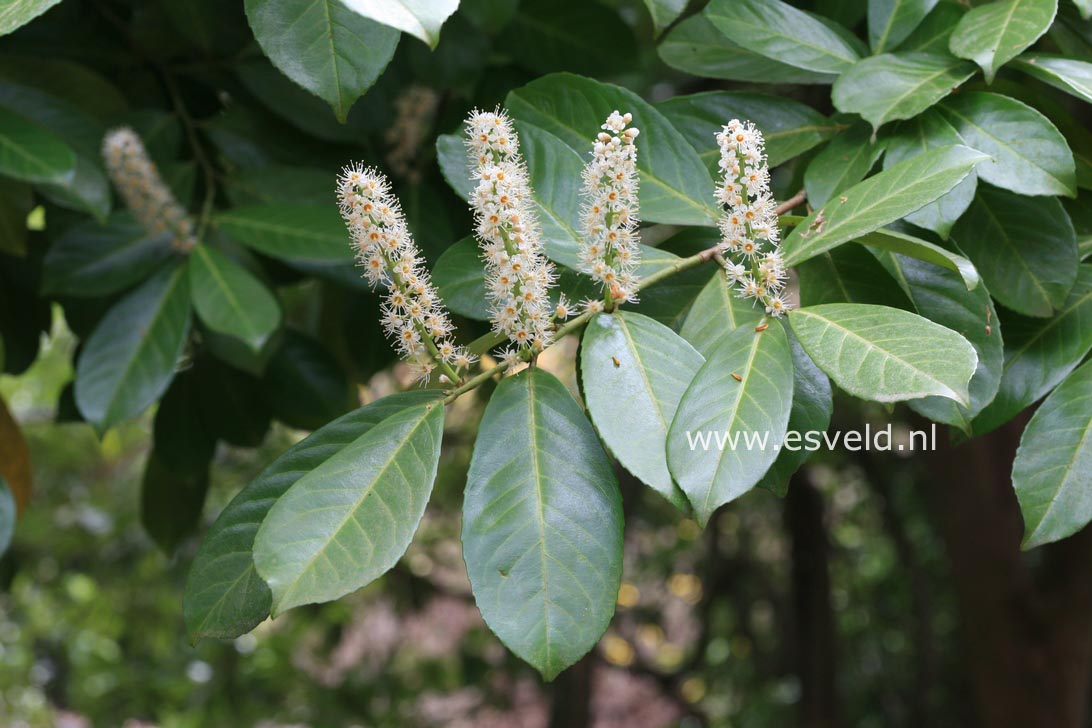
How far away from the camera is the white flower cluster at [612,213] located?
0.60 metres

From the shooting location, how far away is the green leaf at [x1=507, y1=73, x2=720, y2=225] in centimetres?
72

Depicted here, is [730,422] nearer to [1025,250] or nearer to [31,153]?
[1025,250]

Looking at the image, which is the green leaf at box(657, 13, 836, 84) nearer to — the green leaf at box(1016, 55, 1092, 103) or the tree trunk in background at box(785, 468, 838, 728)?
the green leaf at box(1016, 55, 1092, 103)

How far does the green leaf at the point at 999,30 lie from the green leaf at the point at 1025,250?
10cm

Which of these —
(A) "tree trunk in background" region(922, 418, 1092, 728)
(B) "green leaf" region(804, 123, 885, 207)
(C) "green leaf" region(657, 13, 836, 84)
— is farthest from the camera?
(A) "tree trunk in background" region(922, 418, 1092, 728)

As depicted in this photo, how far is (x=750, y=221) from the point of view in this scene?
0.64 metres

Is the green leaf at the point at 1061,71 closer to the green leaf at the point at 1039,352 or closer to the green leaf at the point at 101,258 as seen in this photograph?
the green leaf at the point at 1039,352

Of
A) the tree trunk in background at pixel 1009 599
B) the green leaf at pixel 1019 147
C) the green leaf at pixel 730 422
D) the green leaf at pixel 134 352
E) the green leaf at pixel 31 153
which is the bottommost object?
the tree trunk in background at pixel 1009 599

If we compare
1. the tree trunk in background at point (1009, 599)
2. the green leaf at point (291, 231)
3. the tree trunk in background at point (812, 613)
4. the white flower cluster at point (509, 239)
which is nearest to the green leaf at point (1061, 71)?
the white flower cluster at point (509, 239)

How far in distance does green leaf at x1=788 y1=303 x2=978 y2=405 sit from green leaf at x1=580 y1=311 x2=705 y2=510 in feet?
0.24

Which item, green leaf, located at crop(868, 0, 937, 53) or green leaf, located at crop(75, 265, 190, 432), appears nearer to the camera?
green leaf, located at crop(868, 0, 937, 53)

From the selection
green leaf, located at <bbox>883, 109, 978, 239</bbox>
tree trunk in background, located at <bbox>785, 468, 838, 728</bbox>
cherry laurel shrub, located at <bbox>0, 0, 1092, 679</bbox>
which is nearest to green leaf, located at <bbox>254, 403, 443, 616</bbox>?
cherry laurel shrub, located at <bbox>0, 0, 1092, 679</bbox>

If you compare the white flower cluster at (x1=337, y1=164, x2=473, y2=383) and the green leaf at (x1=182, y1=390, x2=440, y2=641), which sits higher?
the white flower cluster at (x1=337, y1=164, x2=473, y2=383)

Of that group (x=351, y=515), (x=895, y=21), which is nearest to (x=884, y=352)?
(x=351, y=515)
